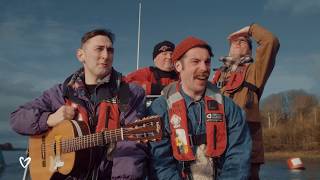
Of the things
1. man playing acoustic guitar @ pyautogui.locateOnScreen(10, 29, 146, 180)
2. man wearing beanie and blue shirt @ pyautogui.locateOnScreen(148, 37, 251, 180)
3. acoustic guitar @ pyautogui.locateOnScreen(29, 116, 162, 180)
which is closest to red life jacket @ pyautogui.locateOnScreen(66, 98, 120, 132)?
man playing acoustic guitar @ pyautogui.locateOnScreen(10, 29, 146, 180)

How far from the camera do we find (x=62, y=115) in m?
4.36

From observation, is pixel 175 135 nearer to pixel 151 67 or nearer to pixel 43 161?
pixel 43 161

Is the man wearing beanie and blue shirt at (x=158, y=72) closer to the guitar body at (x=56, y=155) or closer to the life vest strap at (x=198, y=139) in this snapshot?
the guitar body at (x=56, y=155)

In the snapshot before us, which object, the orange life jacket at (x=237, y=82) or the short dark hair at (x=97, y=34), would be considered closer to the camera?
the short dark hair at (x=97, y=34)

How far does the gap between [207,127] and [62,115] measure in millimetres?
1489

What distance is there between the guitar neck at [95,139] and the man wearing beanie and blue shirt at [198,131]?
45 centimetres

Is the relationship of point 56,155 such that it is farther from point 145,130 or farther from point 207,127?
point 207,127

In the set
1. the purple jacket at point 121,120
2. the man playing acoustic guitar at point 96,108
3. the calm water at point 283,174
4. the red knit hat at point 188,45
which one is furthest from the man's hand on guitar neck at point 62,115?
the calm water at point 283,174

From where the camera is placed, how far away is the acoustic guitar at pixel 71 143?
12.5ft

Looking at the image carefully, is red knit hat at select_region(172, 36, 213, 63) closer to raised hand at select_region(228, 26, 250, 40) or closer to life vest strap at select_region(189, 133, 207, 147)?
life vest strap at select_region(189, 133, 207, 147)

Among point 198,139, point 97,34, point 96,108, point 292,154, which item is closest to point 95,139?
point 96,108

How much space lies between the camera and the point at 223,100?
437 centimetres

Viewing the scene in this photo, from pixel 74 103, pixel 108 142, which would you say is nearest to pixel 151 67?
pixel 74 103

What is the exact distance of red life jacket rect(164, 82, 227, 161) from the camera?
410 centimetres
